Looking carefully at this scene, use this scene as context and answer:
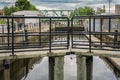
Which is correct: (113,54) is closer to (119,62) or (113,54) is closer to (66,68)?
(119,62)

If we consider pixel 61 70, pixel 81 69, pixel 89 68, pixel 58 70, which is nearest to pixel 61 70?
pixel 61 70

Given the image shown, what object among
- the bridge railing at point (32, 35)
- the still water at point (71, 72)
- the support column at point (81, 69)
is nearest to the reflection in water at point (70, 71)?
the still water at point (71, 72)

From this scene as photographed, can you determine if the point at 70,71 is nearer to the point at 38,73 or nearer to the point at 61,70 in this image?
the point at 38,73

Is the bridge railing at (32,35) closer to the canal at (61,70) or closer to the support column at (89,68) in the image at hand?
the canal at (61,70)

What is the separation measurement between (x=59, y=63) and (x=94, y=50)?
1.81m

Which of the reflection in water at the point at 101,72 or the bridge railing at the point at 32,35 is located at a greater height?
the bridge railing at the point at 32,35

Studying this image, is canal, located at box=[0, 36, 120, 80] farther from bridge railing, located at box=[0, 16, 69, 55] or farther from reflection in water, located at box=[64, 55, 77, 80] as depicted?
bridge railing, located at box=[0, 16, 69, 55]

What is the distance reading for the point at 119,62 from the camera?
25578 millimetres

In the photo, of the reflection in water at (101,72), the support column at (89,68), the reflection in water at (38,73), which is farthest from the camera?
the reflection in water at (101,72)

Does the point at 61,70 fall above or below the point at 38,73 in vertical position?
above

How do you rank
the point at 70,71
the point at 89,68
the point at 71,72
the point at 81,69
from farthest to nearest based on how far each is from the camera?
the point at 70,71, the point at 71,72, the point at 89,68, the point at 81,69

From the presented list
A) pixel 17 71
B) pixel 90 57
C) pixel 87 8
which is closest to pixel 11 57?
pixel 90 57

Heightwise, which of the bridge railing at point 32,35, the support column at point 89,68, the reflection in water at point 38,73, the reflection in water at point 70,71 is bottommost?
the reflection in water at point 38,73

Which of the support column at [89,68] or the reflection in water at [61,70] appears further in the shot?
the support column at [89,68]
